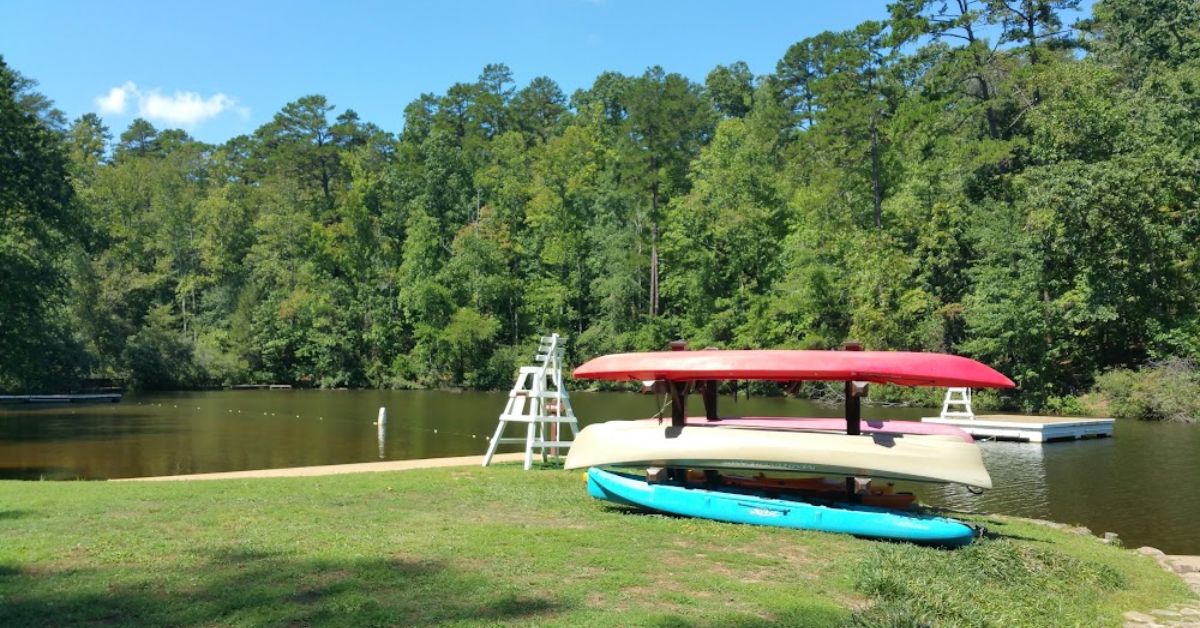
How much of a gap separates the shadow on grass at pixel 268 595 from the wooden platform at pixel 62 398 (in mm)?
40955

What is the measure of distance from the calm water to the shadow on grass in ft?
34.3

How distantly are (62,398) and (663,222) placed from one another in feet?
114

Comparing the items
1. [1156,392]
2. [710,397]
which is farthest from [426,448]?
[1156,392]

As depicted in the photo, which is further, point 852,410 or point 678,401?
point 678,401

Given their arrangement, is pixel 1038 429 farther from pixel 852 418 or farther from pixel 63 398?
pixel 63 398

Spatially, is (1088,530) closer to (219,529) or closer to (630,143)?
(219,529)

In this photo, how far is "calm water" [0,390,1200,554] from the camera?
1484 centimetres

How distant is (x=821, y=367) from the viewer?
398 inches

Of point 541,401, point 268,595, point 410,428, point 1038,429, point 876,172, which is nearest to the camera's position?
point 268,595

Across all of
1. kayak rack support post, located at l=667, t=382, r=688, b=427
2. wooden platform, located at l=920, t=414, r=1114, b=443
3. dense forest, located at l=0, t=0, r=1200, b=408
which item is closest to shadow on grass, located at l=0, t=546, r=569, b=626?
kayak rack support post, located at l=667, t=382, r=688, b=427

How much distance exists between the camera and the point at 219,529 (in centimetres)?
875

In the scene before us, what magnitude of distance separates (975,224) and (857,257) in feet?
17.7

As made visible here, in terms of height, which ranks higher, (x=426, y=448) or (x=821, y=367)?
(x=821, y=367)

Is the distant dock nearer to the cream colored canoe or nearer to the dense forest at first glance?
the dense forest
